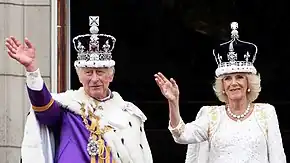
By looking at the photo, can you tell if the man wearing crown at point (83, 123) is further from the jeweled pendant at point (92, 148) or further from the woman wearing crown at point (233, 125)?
the woman wearing crown at point (233, 125)

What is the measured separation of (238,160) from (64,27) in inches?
99.2

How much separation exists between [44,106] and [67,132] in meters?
0.24

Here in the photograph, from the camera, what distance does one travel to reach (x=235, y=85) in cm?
602

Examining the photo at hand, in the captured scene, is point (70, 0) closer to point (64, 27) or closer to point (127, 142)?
point (64, 27)

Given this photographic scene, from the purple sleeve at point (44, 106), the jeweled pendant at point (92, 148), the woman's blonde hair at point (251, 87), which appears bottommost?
the jeweled pendant at point (92, 148)

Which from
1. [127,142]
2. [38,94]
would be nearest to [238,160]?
[127,142]

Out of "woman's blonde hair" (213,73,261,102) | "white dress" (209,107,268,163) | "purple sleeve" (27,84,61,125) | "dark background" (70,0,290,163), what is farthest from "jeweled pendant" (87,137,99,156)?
"dark background" (70,0,290,163)

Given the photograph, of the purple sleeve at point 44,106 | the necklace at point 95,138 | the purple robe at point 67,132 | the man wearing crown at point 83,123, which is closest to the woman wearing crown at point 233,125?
the man wearing crown at point 83,123

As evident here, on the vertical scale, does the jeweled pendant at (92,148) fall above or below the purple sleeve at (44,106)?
below

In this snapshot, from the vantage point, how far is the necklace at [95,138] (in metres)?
5.63

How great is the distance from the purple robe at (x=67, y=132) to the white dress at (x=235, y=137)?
657mm

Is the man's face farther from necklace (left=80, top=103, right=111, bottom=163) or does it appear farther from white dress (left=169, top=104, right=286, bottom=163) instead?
white dress (left=169, top=104, right=286, bottom=163)

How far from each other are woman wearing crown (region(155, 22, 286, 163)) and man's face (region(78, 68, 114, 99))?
1.10 ft

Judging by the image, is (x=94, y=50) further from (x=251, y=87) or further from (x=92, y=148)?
(x=251, y=87)
